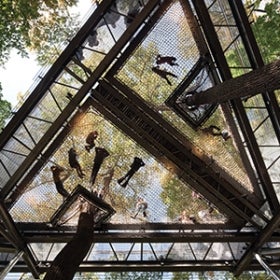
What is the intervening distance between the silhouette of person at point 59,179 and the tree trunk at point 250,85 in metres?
3.82

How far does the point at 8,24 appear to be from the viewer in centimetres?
1048

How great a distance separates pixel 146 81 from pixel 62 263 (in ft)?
14.9

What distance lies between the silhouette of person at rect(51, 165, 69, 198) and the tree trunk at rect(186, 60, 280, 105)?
12.5ft

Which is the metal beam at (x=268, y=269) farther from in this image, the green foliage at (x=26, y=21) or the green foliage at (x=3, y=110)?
the green foliage at (x=26, y=21)

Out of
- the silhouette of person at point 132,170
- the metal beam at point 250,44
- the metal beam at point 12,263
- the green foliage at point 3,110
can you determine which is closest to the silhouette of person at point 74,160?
the silhouette of person at point 132,170

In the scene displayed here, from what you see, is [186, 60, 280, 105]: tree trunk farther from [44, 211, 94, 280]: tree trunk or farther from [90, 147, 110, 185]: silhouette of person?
[44, 211, 94, 280]: tree trunk

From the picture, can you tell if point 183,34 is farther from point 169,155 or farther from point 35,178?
point 35,178

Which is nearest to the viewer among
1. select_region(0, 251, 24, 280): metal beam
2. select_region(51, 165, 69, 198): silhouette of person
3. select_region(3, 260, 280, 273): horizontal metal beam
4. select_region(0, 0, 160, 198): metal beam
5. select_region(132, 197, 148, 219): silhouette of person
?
select_region(0, 0, 160, 198): metal beam

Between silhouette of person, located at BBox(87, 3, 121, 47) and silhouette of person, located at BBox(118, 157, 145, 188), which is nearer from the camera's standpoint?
silhouette of person, located at BBox(87, 3, 121, 47)

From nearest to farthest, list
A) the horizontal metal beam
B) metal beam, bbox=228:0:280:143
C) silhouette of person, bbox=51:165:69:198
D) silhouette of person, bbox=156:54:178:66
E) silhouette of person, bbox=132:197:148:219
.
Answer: metal beam, bbox=228:0:280:143
silhouette of person, bbox=156:54:178:66
silhouette of person, bbox=51:165:69:198
silhouette of person, bbox=132:197:148:219
the horizontal metal beam

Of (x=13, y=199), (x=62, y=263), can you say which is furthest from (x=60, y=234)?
(x=62, y=263)

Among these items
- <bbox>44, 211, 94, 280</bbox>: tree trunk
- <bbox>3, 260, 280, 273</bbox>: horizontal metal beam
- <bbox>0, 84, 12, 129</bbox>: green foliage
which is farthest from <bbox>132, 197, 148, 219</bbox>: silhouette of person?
<bbox>0, 84, 12, 129</bbox>: green foliage

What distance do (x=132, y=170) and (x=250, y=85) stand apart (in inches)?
169

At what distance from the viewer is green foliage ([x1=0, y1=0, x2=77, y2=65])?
10281 millimetres
